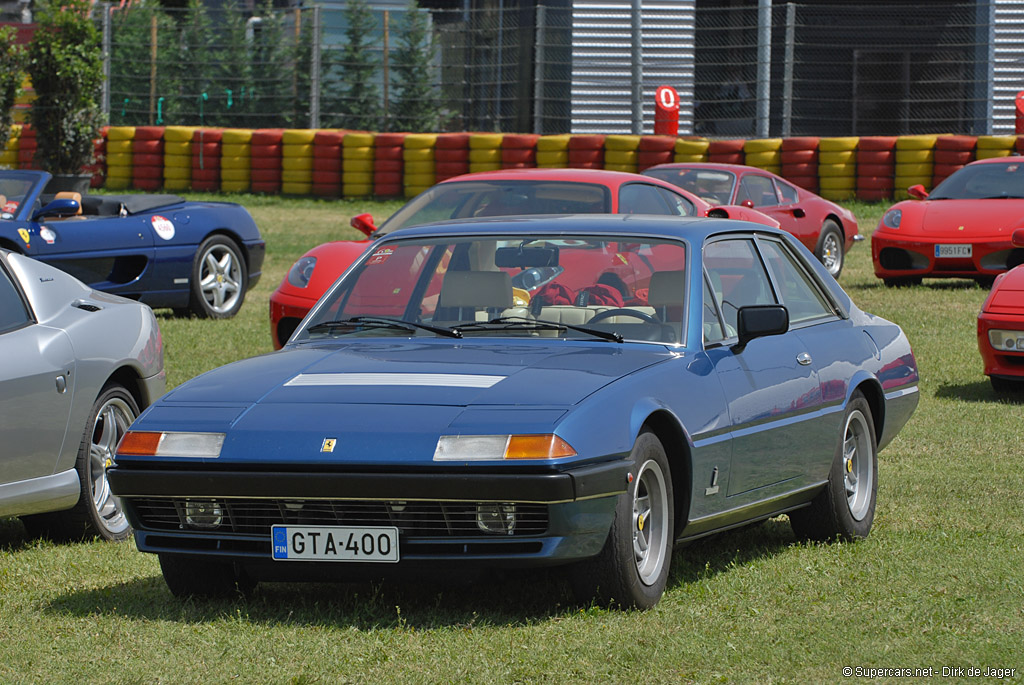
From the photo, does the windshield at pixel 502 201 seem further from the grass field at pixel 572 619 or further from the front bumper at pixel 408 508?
the front bumper at pixel 408 508

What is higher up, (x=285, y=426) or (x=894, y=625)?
(x=285, y=426)

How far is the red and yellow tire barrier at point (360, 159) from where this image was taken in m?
23.4

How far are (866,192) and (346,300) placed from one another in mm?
16653

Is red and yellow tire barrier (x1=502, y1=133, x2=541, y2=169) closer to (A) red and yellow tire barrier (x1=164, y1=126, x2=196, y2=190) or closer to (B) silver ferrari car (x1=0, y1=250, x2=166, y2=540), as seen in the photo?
(A) red and yellow tire barrier (x1=164, y1=126, x2=196, y2=190)

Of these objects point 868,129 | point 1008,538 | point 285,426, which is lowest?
point 1008,538

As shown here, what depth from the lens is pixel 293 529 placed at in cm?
448

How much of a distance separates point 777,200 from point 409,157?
8154 mm

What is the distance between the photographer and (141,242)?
12.6 metres

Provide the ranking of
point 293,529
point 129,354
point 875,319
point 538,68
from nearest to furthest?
1. point 293,529
2. point 129,354
3. point 875,319
4. point 538,68

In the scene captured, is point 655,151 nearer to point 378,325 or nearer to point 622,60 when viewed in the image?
point 622,60

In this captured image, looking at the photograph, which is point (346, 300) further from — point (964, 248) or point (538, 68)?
point (538, 68)

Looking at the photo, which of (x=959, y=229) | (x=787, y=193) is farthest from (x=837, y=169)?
(x=959, y=229)

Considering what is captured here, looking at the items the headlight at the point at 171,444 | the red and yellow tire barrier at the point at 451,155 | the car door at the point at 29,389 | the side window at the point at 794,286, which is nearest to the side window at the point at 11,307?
the car door at the point at 29,389

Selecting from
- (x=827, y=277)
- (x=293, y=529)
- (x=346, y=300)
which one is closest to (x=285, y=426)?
(x=293, y=529)
